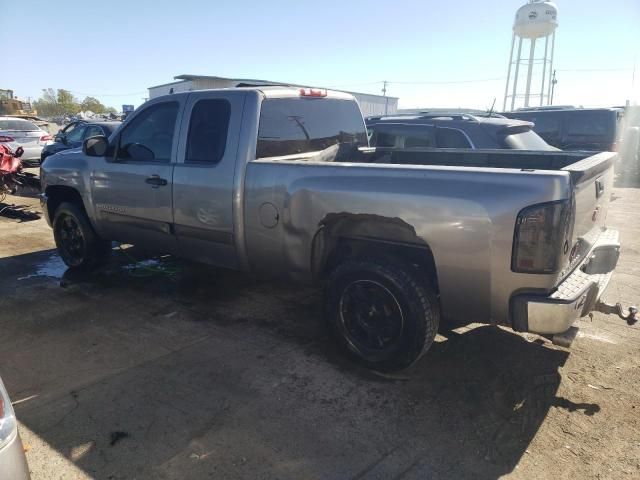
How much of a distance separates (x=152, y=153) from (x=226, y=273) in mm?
1700

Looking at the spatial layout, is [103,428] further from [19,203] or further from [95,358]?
[19,203]

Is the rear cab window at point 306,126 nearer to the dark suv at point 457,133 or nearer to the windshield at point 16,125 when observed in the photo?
the dark suv at point 457,133

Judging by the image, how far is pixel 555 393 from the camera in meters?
3.12

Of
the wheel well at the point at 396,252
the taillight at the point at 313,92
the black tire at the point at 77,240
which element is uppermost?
the taillight at the point at 313,92

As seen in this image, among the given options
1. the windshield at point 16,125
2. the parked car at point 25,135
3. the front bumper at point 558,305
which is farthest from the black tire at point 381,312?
the windshield at point 16,125

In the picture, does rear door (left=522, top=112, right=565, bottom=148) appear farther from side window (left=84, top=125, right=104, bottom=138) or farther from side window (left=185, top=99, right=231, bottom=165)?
side window (left=84, top=125, right=104, bottom=138)

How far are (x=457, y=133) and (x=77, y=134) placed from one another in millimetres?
10610

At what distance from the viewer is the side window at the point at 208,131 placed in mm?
4000

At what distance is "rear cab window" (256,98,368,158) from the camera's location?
3.97m

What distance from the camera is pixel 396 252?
342 cm

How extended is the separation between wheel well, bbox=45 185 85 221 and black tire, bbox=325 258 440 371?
369cm

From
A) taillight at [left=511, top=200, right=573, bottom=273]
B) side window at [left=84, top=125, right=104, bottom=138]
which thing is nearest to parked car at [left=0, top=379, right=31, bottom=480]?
taillight at [left=511, top=200, right=573, bottom=273]

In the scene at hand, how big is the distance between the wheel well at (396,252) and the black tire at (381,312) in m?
0.10

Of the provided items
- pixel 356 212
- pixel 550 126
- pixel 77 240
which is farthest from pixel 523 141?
pixel 77 240
